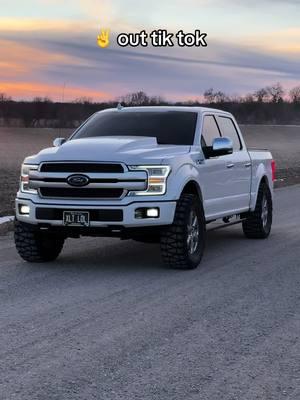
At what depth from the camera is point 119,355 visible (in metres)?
5.05

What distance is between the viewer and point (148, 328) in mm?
5816

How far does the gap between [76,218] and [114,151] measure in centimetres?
89

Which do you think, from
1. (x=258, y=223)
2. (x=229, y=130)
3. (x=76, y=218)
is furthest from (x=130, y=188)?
(x=258, y=223)

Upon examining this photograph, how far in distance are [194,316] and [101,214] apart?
225 centimetres

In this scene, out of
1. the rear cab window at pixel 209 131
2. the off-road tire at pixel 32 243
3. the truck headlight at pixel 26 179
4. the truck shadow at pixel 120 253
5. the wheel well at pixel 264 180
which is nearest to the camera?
the truck headlight at pixel 26 179

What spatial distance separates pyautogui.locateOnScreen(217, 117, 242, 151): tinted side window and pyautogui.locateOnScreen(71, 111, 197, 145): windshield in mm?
933

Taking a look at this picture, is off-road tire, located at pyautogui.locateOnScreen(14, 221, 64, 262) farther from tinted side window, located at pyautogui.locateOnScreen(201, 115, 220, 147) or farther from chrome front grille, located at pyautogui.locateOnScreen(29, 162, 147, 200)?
tinted side window, located at pyautogui.locateOnScreen(201, 115, 220, 147)

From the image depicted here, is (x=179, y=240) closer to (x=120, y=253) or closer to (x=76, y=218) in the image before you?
(x=76, y=218)

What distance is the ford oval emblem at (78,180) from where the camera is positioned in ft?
26.8

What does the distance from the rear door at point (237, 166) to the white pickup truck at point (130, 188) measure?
0.50 meters

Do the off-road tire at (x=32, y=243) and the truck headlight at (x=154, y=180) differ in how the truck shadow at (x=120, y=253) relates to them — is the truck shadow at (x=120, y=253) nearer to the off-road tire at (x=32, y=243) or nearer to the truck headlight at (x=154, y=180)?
the off-road tire at (x=32, y=243)

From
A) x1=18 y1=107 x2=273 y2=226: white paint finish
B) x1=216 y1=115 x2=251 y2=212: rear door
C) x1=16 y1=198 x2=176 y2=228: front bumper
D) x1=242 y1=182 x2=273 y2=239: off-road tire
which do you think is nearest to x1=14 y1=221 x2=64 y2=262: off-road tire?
x1=18 y1=107 x2=273 y2=226: white paint finish

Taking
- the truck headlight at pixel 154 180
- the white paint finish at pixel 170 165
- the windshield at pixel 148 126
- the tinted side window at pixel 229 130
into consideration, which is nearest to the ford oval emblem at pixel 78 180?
the white paint finish at pixel 170 165

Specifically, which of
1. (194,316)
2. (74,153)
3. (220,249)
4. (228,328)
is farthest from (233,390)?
(220,249)
